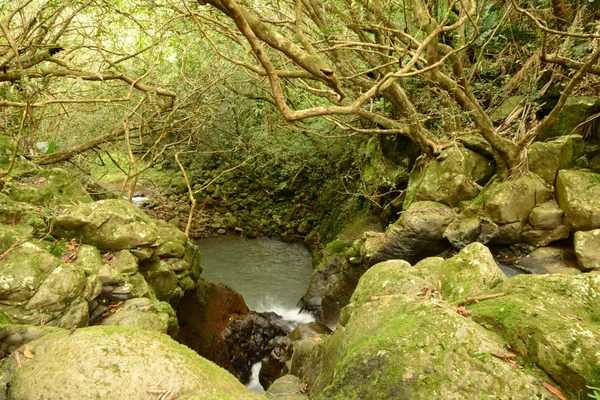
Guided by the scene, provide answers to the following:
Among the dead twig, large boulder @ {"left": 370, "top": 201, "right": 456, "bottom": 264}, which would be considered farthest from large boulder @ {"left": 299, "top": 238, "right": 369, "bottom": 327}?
the dead twig

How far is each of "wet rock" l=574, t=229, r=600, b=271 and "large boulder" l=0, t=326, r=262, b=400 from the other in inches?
181

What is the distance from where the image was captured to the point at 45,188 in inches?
213

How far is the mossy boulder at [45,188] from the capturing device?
5118mm

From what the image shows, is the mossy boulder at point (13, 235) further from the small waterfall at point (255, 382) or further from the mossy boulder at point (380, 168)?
the mossy boulder at point (380, 168)

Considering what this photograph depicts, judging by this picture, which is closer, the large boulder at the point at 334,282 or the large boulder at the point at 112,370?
the large boulder at the point at 112,370

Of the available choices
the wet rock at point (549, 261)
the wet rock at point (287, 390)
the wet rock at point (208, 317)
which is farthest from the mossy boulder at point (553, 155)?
the wet rock at point (208, 317)

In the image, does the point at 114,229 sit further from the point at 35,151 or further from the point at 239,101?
the point at 239,101

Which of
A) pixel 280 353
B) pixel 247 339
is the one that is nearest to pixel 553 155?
pixel 280 353

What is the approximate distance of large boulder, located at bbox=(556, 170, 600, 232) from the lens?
190 inches

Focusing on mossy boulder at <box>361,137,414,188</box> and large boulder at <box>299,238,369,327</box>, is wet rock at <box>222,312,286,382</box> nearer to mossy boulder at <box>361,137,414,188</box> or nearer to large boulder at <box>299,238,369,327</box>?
large boulder at <box>299,238,369,327</box>

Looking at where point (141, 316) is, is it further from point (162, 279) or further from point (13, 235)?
point (13, 235)

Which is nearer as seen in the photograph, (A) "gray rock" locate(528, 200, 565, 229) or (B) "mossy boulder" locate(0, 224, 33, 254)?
(B) "mossy boulder" locate(0, 224, 33, 254)

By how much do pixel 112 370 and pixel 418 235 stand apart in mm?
5185

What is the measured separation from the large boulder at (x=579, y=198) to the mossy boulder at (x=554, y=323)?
272 cm
